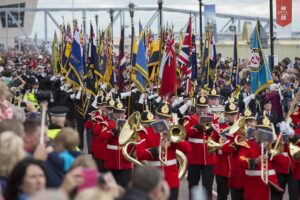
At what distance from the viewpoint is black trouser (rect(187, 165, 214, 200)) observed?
1281cm

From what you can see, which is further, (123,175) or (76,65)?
(76,65)

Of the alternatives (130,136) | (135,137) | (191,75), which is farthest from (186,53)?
(135,137)

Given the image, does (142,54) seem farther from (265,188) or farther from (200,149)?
(265,188)

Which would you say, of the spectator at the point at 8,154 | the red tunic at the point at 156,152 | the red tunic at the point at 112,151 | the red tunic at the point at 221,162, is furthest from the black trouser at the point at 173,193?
the spectator at the point at 8,154

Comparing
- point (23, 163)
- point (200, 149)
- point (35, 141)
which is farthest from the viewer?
point (200, 149)

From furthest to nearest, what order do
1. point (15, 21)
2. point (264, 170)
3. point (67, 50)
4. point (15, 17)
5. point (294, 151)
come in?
point (15, 17) → point (15, 21) → point (67, 50) → point (294, 151) → point (264, 170)

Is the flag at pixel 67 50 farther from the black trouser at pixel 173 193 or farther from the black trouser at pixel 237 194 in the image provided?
the black trouser at pixel 173 193

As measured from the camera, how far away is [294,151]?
1108 centimetres

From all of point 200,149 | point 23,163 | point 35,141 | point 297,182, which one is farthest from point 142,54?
point 23,163

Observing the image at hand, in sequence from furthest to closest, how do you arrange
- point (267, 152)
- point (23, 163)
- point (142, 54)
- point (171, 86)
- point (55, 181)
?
1. point (142, 54)
2. point (171, 86)
3. point (267, 152)
4. point (55, 181)
5. point (23, 163)

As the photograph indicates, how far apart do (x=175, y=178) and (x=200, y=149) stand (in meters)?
2.08

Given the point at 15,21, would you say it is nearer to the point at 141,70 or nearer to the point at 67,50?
the point at 67,50

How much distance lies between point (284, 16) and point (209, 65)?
14.2 feet

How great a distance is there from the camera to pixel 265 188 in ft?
34.4
